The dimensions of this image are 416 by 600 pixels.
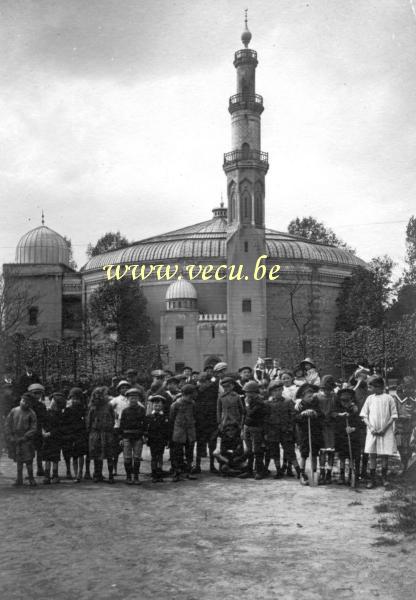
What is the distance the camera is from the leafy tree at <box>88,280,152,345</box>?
5053cm

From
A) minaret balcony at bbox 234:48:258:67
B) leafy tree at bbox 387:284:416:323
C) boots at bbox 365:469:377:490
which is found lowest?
boots at bbox 365:469:377:490

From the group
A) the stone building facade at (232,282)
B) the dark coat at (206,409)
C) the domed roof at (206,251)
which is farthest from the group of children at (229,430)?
the domed roof at (206,251)

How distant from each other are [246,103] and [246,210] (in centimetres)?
805

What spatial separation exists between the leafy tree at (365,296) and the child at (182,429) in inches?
1522

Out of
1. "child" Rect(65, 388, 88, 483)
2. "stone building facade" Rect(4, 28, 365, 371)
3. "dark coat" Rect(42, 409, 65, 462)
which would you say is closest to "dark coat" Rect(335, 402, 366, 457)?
"child" Rect(65, 388, 88, 483)

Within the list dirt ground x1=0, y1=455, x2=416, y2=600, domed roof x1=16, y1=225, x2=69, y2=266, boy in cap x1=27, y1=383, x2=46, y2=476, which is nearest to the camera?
dirt ground x1=0, y1=455, x2=416, y2=600

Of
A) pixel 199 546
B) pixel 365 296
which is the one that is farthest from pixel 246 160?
pixel 199 546

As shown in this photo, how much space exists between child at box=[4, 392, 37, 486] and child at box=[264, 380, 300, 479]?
12.3 ft

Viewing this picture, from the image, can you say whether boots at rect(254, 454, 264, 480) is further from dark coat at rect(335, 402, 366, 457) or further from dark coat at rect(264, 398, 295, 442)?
Answer: dark coat at rect(335, 402, 366, 457)

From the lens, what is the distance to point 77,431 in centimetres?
1085

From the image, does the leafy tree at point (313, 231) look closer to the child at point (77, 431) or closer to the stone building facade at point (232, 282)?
the stone building facade at point (232, 282)

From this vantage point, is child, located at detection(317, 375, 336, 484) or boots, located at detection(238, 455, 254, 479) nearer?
child, located at detection(317, 375, 336, 484)

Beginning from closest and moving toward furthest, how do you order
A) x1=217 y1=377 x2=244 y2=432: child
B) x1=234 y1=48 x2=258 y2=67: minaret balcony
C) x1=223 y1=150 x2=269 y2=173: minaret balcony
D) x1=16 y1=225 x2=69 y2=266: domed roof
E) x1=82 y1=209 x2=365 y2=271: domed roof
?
x1=217 y1=377 x2=244 y2=432: child < x1=223 y1=150 x2=269 y2=173: minaret balcony < x1=234 y1=48 x2=258 y2=67: minaret balcony < x1=16 y1=225 x2=69 y2=266: domed roof < x1=82 y1=209 x2=365 y2=271: domed roof

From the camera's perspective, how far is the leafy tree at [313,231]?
216 ft
